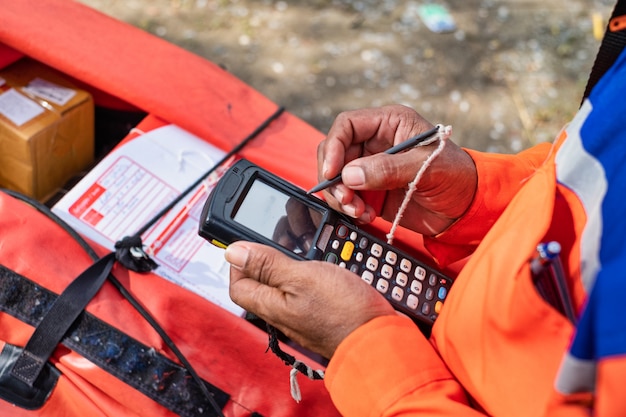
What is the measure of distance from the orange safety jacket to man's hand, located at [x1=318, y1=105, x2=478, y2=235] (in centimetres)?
21

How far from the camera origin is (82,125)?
1.28 m

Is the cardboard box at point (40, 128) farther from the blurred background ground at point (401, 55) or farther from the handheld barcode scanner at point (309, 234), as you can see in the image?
the blurred background ground at point (401, 55)

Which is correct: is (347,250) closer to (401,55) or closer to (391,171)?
(391,171)

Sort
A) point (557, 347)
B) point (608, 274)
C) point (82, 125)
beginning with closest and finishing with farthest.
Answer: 1. point (608, 274)
2. point (557, 347)
3. point (82, 125)

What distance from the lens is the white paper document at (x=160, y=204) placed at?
1083 mm

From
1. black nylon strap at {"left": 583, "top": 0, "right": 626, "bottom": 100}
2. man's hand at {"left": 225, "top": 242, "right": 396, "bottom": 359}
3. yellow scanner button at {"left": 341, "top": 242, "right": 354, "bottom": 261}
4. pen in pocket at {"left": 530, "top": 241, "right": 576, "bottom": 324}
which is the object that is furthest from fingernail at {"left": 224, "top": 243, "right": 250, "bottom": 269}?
black nylon strap at {"left": 583, "top": 0, "right": 626, "bottom": 100}

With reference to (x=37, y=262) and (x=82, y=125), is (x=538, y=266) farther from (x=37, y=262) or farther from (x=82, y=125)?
(x=82, y=125)

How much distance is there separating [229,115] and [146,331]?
524 mm

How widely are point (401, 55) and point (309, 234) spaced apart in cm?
168

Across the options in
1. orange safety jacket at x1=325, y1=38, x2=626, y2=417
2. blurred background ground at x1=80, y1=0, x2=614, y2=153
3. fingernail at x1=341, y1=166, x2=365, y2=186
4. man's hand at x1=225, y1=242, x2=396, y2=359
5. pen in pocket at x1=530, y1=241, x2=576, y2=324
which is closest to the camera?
orange safety jacket at x1=325, y1=38, x2=626, y2=417

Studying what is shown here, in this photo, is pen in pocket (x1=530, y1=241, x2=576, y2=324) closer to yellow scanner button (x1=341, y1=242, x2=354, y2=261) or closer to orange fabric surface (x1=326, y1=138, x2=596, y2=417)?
orange fabric surface (x1=326, y1=138, x2=596, y2=417)

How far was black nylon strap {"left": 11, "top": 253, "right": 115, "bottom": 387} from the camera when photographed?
897mm

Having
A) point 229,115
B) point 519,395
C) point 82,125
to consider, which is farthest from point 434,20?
point 519,395

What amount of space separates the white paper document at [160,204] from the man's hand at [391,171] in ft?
0.94
